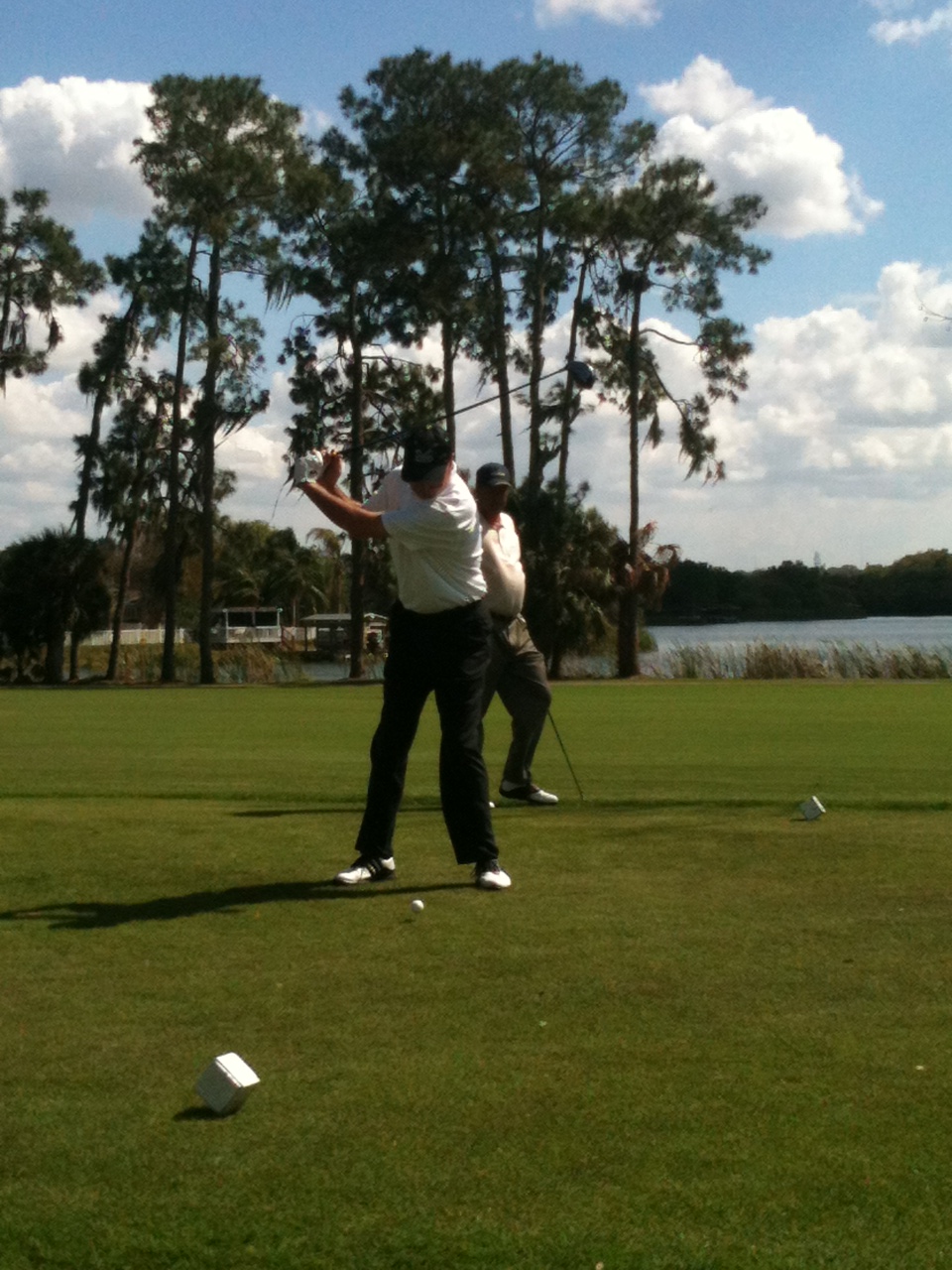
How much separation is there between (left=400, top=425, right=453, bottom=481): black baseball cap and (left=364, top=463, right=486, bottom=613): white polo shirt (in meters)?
0.12

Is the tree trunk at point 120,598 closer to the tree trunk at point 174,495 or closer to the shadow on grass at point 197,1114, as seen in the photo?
the tree trunk at point 174,495

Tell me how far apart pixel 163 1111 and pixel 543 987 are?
4.92 feet

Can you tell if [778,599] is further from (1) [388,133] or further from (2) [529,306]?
(1) [388,133]

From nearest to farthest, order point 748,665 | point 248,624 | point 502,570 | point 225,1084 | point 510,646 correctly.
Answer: point 225,1084 < point 502,570 < point 510,646 < point 748,665 < point 248,624

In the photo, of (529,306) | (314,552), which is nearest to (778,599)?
(529,306)

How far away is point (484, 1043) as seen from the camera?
4492 mm

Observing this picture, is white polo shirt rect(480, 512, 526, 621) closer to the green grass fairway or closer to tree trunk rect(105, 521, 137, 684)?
the green grass fairway

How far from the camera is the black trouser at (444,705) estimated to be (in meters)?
7.23

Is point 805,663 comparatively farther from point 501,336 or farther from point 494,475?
point 494,475

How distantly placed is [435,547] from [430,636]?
40cm

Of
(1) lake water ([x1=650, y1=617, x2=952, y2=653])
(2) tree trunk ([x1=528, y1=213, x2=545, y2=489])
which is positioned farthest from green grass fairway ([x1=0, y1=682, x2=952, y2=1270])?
(2) tree trunk ([x1=528, y1=213, x2=545, y2=489])

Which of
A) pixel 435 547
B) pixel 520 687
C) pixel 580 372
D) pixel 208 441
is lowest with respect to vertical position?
pixel 520 687

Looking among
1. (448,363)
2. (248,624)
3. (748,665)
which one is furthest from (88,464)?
(248,624)

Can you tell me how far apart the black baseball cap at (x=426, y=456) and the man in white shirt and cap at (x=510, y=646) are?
2485 millimetres
